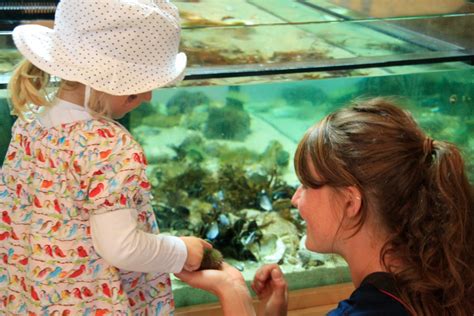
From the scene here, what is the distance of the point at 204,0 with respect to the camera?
3.06 metres

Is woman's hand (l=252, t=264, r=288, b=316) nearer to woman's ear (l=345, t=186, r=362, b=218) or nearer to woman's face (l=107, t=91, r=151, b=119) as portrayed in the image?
woman's ear (l=345, t=186, r=362, b=218)

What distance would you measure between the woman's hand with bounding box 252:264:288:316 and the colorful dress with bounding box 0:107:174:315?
331mm

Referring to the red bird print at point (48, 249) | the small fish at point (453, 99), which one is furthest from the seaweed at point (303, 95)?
the red bird print at point (48, 249)

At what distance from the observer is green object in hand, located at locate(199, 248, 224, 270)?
1.96 meters

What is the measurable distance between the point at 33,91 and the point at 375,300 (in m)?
0.90

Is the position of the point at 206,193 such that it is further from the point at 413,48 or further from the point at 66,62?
the point at 66,62

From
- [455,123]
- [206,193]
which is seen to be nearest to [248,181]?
[206,193]

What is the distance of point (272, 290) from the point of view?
1.99 m

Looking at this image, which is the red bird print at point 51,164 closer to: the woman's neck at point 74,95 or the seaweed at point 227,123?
the woman's neck at point 74,95

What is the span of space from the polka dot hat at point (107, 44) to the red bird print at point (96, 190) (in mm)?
212

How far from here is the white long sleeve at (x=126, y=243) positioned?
1.70m

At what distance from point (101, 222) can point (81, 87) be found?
0.33m

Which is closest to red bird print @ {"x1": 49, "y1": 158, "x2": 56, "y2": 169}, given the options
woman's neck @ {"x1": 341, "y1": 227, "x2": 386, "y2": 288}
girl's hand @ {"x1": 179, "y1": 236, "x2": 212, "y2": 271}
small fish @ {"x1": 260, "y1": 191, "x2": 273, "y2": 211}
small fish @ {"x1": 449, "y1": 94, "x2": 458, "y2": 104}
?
girl's hand @ {"x1": 179, "y1": 236, "x2": 212, "y2": 271}

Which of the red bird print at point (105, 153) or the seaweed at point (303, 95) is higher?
the red bird print at point (105, 153)
